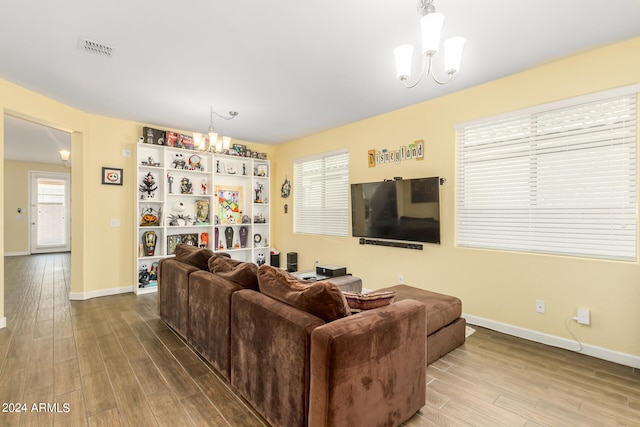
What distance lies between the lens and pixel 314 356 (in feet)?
4.70

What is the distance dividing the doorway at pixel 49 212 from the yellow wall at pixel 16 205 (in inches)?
4.5

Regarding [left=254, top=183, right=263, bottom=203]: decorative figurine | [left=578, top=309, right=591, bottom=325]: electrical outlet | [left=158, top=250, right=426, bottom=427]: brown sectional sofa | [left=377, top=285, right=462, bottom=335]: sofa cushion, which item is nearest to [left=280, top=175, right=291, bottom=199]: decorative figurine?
[left=254, top=183, right=263, bottom=203]: decorative figurine

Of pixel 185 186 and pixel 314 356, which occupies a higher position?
pixel 185 186

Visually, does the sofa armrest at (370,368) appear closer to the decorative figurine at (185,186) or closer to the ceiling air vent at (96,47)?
the ceiling air vent at (96,47)

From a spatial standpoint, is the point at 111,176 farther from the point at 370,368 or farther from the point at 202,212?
the point at 370,368

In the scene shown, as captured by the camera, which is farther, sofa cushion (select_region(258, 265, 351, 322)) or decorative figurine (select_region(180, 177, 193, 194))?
decorative figurine (select_region(180, 177, 193, 194))

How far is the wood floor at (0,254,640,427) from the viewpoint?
1866 mm

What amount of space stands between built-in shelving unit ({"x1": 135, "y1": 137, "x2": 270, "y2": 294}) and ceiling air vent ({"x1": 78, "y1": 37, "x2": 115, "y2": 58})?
2164mm

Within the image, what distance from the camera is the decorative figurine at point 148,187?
4.73 meters

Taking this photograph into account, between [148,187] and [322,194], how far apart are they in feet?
9.37

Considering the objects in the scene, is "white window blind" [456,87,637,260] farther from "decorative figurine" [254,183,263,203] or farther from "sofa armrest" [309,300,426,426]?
"decorative figurine" [254,183,263,203]

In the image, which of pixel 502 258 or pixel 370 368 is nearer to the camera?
pixel 370 368

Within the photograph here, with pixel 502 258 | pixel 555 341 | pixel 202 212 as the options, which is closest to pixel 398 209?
pixel 502 258

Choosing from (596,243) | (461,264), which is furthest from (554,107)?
(461,264)
